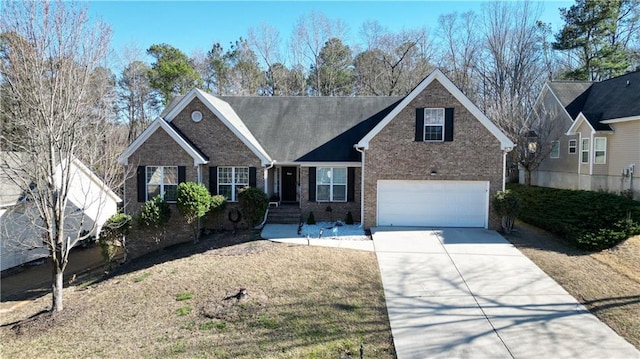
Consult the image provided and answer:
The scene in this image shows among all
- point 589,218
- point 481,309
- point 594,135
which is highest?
point 594,135

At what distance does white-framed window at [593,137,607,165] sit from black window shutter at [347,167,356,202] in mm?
13286

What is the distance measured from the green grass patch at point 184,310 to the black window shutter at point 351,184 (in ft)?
32.0

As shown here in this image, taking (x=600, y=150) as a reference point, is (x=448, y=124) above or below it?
above

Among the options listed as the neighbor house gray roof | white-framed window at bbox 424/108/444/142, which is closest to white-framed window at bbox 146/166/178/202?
white-framed window at bbox 424/108/444/142

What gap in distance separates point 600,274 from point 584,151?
514 inches

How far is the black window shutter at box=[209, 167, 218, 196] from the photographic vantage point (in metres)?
17.1

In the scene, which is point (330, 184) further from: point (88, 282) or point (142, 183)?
point (88, 282)

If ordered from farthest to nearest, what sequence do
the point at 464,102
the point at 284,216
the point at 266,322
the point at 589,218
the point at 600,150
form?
the point at 600,150 → the point at 284,216 → the point at 464,102 → the point at 589,218 → the point at 266,322

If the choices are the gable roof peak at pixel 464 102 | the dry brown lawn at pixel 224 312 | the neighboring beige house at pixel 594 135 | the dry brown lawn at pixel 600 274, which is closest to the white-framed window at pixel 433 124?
the gable roof peak at pixel 464 102

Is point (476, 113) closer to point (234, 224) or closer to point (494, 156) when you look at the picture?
point (494, 156)

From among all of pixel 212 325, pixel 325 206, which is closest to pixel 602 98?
pixel 325 206

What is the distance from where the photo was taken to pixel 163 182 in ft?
54.4

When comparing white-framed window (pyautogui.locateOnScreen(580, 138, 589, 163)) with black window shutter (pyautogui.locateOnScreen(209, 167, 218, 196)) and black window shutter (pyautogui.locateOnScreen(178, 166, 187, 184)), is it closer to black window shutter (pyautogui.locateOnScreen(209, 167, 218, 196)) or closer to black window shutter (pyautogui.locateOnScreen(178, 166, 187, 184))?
black window shutter (pyautogui.locateOnScreen(209, 167, 218, 196))

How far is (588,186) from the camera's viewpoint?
801 inches
